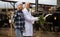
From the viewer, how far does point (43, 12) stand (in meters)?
14.5

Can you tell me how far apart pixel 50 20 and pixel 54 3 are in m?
2.11

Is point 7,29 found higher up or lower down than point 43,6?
lower down

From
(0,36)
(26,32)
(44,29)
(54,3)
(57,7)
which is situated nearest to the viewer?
(26,32)

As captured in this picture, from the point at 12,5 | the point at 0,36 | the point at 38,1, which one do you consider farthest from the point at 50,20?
the point at 0,36

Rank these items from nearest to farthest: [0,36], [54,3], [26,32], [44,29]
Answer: [26,32] → [0,36] → [54,3] → [44,29]

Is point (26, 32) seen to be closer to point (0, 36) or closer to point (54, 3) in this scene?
point (0, 36)

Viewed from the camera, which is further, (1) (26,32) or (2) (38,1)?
(2) (38,1)

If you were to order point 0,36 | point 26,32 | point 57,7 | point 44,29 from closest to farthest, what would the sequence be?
point 26,32 < point 0,36 < point 57,7 < point 44,29

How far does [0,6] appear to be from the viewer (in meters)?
14.8

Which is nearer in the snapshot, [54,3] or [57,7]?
[54,3]

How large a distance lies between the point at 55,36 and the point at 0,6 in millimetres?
4139

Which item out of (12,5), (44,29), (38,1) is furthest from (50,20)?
(12,5)

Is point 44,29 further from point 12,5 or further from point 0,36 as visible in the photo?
point 0,36

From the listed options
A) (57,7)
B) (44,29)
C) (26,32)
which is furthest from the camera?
(44,29)
